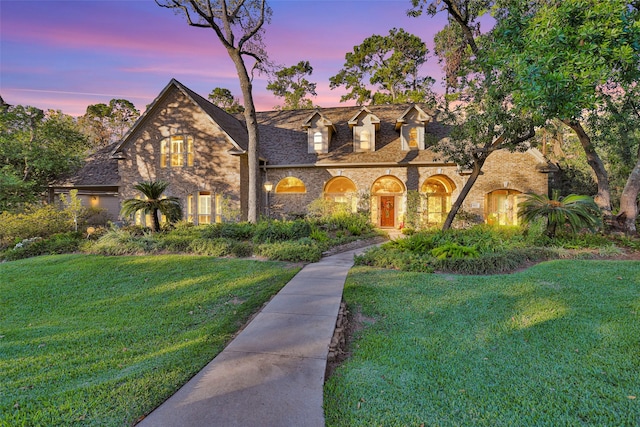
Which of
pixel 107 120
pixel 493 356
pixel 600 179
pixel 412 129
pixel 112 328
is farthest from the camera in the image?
pixel 107 120

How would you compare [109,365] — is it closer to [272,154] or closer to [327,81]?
[272,154]

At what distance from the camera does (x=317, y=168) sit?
16.3m

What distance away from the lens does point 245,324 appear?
4422 mm

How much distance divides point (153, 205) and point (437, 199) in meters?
14.2

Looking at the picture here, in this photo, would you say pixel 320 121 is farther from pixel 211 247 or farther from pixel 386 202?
pixel 211 247

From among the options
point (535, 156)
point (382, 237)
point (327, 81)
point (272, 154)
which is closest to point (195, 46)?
point (272, 154)

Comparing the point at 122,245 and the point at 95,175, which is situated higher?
the point at 95,175

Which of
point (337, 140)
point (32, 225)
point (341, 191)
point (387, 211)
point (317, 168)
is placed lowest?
point (32, 225)

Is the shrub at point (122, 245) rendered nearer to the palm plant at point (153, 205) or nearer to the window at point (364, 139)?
the palm plant at point (153, 205)

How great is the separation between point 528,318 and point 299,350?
3.58 metres

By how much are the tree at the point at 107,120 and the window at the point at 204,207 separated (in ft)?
93.0

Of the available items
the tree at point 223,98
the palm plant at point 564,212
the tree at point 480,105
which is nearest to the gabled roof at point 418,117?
the tree at point 480,105

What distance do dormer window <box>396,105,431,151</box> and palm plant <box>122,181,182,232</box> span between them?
1214 cm

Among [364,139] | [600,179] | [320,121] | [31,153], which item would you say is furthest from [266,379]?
[31,153]
